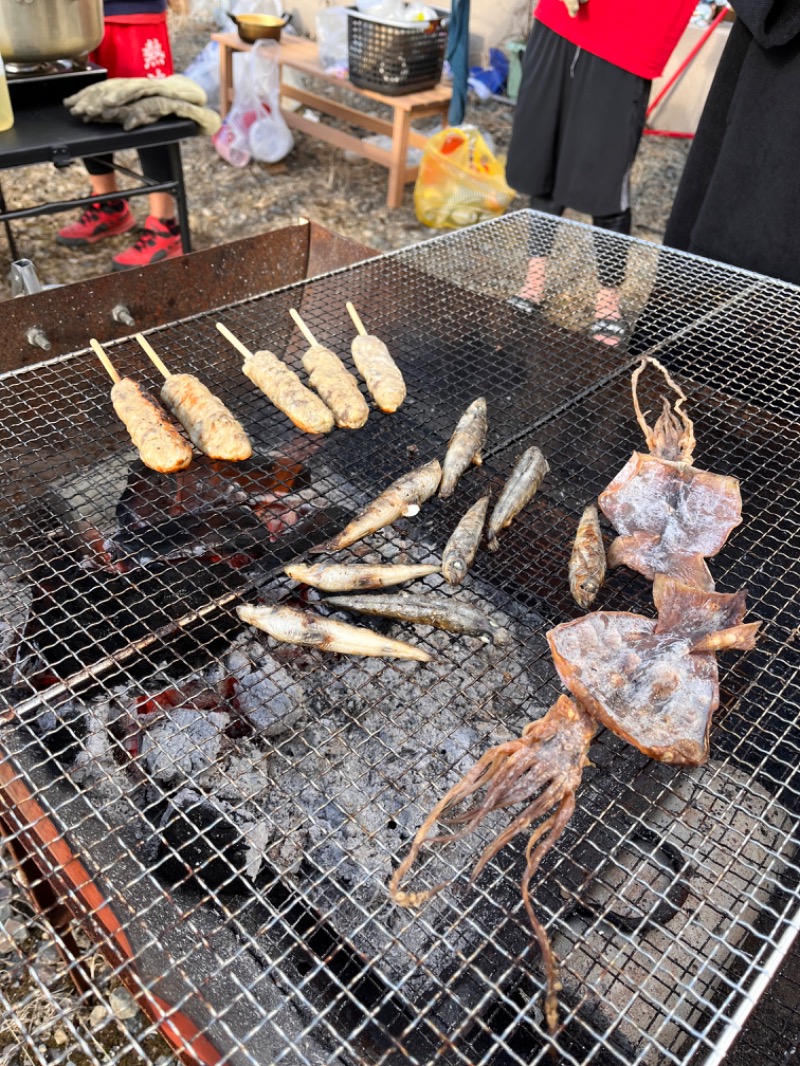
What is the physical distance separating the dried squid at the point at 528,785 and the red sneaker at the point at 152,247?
6746mm

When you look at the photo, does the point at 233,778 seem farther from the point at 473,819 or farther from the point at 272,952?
the point at 473,819

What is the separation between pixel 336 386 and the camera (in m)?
3.82

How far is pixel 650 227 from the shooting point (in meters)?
9.38

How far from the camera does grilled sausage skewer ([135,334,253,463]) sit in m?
3.44

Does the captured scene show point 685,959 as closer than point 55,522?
Yes

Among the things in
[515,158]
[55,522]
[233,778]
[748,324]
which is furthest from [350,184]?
[233,778]

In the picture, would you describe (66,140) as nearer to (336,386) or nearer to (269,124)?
(336,386)

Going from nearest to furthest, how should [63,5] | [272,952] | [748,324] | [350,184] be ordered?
[272,952]
[748,324]
[63,5]
[350,184]

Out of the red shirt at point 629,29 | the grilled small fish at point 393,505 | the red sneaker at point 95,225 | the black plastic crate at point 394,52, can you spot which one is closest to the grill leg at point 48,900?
the grilled small fish at point 393,505

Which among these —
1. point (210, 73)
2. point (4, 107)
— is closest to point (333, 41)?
point (210, 73)

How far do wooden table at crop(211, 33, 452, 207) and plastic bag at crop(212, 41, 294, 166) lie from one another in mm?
444

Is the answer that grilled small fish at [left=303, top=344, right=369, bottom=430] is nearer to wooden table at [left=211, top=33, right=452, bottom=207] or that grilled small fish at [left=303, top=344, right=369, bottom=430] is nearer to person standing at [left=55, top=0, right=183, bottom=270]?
person standing at [left=55, top=0, right=183, bottom=270]

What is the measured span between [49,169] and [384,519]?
932 centimetres

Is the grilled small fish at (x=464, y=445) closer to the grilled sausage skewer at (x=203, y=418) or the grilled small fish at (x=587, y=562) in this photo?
the grilled small fish at (x=587, y=562)
